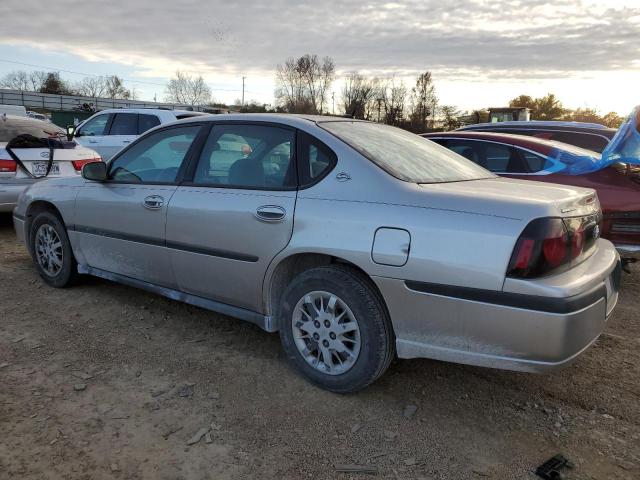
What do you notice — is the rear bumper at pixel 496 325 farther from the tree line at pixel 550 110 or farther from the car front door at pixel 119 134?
the tree line at pixel 550 110

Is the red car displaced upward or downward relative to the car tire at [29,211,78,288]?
upward

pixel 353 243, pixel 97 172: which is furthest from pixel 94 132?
pixel 353 243

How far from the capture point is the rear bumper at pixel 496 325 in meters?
2.43

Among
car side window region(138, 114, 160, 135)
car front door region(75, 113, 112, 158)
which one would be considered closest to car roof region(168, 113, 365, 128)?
car side window region(138, 114, 160, 135)

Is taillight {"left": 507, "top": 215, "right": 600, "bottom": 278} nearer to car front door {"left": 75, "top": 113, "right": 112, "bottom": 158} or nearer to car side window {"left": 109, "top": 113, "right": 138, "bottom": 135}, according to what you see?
car side window {"left": 109, "top": 113, "right": 138, "bottom": 135}

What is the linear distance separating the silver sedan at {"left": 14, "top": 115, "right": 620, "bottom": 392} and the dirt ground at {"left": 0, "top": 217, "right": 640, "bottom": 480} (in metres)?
0.32

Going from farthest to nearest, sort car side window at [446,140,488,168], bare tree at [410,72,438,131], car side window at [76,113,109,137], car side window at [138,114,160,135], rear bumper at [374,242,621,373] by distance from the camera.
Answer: bare tree at [410,72,438,131], car side window at [76,113,109,137], car side window at [138,114,160,135], car side window at [446,140,488,168], rear bumper at [374,242,621,373]

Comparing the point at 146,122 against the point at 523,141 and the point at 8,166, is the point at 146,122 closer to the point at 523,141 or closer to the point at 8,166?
the point at 8,166

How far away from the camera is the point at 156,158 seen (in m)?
4.06

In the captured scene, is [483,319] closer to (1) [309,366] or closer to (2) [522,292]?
(2) [522,292]

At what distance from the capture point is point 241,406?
2.96 m

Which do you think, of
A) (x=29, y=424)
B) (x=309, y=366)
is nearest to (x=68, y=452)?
(x=29, y=424)

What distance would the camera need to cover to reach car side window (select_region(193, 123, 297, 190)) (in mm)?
3293

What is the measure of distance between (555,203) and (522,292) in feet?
1.62
